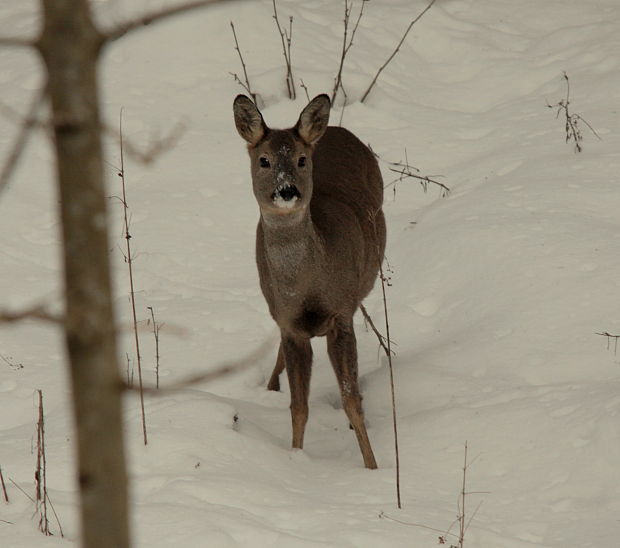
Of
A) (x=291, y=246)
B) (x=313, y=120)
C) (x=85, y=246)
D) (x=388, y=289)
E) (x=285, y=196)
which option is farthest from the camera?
(x=388, y=289)

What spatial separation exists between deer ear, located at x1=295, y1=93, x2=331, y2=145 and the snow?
55.0 inches

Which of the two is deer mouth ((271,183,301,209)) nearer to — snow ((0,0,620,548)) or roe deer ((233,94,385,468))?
roe deer ((233,94,385,468))

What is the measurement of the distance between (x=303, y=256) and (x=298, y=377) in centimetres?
67

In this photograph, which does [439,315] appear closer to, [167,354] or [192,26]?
[167,354]

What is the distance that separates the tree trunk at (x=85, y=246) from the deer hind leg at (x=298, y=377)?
402cm

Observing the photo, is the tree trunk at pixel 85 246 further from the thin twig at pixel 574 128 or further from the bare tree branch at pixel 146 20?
the thin twig at pixel 574 128

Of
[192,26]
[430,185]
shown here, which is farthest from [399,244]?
[192,26]

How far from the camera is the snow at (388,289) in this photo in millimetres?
4633

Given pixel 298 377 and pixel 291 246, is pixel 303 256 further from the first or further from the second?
pixel 298 377

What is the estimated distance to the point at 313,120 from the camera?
562cm

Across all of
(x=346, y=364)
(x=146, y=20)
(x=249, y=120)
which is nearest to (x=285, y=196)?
(x=249, y=120)

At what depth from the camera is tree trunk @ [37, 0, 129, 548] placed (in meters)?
1.52

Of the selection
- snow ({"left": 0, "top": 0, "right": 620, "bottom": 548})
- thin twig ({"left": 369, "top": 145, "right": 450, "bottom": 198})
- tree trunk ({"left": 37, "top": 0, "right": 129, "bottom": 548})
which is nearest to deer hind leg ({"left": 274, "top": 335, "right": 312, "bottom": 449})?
snow ({"left": 0, "top": 0, "right": 620, "bottom": 548})

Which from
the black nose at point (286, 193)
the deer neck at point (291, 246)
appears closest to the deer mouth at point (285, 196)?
the black nose at point (286, 193)
